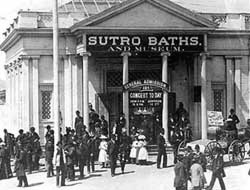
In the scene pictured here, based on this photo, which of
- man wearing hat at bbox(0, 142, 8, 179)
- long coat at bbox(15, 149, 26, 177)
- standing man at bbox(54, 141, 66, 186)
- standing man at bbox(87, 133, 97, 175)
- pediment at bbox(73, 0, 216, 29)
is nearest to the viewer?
standing man at bbox(54, 141, 66, 186)

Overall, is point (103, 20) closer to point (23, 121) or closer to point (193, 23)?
point (193, 23)

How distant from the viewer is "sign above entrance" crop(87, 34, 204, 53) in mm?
24891

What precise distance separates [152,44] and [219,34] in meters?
4.12

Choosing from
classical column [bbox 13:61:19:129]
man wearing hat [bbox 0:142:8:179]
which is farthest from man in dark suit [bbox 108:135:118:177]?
classical column [bbox 13:61:19:129]

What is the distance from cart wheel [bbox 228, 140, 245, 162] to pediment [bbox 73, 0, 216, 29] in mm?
7424

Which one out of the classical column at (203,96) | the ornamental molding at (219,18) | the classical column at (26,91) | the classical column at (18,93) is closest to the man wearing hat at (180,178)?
the classical column at (203,96)

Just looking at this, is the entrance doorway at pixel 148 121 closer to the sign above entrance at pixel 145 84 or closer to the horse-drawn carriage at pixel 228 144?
the sign above entrance at pixel 145 84

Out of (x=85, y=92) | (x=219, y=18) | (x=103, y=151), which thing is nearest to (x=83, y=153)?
(x=103, y=151)

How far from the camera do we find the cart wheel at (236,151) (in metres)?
20.0

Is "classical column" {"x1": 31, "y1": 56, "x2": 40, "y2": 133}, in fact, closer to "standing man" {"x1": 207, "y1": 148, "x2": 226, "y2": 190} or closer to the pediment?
the pediment

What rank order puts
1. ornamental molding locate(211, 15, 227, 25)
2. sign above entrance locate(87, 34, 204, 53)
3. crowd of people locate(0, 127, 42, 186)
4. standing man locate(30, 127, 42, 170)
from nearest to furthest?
crowd of people locate(0, 127, 42, 186)
standing man locate(30, 127, 42, 170)
sign above entrance locate(87, 34, 204, 53)
ornamental molding locate(211, 15, 227, 25)

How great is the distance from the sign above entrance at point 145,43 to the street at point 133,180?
240 inches

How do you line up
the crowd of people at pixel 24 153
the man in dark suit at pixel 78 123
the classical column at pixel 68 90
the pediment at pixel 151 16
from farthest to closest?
the classical column at pixel 68 90 < the pediment at pixel 151 16 < the man in dark suit at pixel 78 123 < the crowd of people at pixel 24 153

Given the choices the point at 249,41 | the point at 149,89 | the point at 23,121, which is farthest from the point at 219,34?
the point at 23,121
